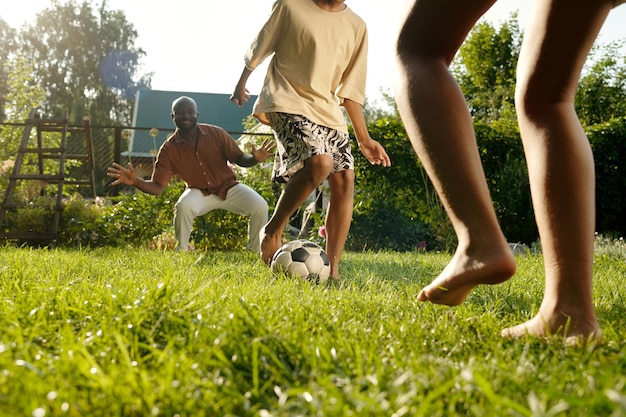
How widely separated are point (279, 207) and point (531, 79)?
7.96 ft

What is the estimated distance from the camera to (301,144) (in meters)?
4.12

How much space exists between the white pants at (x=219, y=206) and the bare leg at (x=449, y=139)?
5.25 m

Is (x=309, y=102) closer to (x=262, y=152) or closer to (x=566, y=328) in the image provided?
(x=262, y=152)

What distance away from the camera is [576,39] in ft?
5.54

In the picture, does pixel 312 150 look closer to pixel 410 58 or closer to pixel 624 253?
pixel 410 58

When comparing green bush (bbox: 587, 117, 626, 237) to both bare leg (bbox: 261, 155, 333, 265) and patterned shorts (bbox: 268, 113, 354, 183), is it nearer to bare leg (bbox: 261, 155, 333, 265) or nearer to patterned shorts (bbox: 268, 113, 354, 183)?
patterned shorts (bbox: 268, 113, 354, 183)

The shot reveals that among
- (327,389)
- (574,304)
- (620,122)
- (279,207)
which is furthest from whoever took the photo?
(620,122)

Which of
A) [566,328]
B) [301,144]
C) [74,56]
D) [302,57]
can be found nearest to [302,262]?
[301,144]

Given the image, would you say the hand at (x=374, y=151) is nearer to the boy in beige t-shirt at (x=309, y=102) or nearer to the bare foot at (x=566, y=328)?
the boy in beige t-shirt at (x=309, y=102)

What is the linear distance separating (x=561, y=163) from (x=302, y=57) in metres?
2.83

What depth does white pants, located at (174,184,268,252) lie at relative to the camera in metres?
6.96

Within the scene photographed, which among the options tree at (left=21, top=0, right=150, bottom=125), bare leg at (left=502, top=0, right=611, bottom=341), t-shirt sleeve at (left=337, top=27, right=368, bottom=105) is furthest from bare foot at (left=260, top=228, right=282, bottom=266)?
tree at (left=21, top=0, right=150, bottom=125)

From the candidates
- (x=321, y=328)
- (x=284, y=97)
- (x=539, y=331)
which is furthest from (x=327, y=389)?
(x=284, y=97)

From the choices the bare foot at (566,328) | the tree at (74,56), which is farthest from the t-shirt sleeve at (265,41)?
the tree at (74,56)
